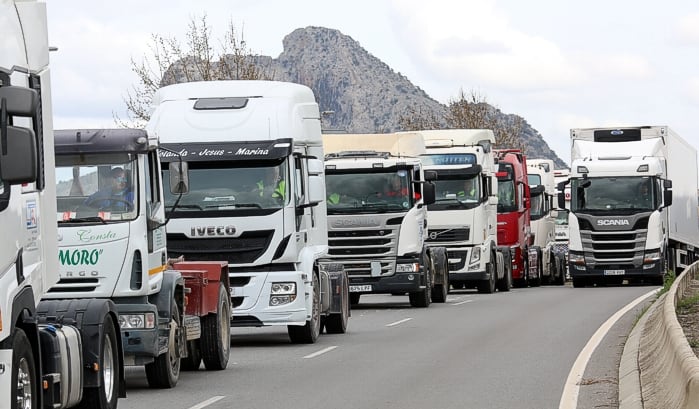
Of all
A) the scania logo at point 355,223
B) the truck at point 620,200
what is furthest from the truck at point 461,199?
the scania logo at point 355,223

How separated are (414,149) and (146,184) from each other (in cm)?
1587

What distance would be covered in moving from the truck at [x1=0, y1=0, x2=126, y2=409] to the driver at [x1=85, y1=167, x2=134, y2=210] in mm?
2592

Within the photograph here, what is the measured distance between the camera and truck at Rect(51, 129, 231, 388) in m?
14.2

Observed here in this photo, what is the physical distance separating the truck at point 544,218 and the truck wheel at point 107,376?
35692 millimetres

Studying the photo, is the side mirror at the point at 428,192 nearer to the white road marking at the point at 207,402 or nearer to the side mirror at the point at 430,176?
the side mirror at the point at 430,176

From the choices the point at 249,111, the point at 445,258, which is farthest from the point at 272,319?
the point at 445,258

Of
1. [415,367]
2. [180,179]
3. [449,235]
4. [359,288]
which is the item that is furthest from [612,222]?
[180,179]

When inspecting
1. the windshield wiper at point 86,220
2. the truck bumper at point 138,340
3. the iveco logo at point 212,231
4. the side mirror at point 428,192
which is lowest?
the truck bumper at point 138,340

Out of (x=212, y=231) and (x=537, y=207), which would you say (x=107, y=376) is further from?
(x=537, y=207)

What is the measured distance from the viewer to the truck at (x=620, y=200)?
4088 centimetres

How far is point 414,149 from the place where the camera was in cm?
3034

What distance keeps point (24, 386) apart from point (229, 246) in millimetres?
10335

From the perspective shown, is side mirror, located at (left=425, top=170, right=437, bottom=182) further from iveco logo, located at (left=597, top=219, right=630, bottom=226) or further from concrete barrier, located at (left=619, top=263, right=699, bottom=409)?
concrete barrier, located at (left=619, top=263, right=699, bottom=409)

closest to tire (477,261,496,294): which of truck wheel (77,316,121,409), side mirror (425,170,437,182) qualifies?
side mirror (425,170,437,182)
